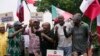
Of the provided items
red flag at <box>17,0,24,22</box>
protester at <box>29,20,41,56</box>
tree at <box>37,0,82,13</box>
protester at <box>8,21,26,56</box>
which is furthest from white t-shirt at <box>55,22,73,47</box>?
tree at <box>37,0,82,13</box>

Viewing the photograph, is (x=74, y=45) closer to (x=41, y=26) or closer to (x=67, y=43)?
(x=67, y=43)

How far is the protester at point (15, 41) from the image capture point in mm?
16156

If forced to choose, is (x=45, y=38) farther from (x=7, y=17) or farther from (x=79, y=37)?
(x=7, y=17)

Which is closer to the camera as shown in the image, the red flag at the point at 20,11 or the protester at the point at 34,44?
the protester at the point at 34,44

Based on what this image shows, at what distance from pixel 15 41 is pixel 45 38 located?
1.01 meters

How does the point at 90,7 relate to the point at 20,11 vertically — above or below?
above

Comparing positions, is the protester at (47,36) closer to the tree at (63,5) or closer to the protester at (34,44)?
the protester at (34,44)

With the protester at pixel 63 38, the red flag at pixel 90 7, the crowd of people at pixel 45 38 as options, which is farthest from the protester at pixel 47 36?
the red flag at pixel 90 7

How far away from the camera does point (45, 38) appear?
52.3 ft

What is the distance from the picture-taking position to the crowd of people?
15.7 metres

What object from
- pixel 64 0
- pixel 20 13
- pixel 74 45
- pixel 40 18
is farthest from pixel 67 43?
pixel 64 0

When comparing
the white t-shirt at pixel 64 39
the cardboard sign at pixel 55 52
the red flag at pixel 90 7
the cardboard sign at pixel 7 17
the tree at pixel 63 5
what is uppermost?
the red flag at pixel 90 7

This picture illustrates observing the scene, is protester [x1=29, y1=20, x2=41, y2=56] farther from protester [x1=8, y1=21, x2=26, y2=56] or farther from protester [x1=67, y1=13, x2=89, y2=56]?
protester [x1=67, y1=13, x2=89, y2=56]

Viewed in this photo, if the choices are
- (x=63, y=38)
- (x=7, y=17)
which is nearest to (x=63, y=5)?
(x=7, y=17)
